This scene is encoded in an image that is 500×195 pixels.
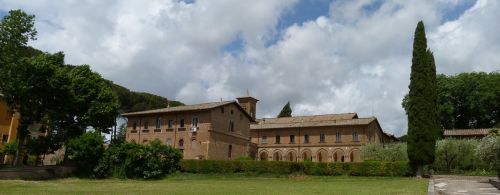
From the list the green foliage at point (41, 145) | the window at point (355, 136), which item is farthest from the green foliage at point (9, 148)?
A: the window at point (355, 136)

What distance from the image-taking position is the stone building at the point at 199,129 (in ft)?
156

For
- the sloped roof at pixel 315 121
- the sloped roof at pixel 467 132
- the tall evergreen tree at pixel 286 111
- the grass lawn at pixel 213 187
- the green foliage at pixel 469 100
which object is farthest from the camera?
the tall evergreen tree at pixel 286 111

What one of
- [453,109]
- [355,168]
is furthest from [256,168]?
[453,109]

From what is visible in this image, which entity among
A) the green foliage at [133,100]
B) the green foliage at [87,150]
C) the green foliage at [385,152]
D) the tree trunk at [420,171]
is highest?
the green foliage at [133,100]

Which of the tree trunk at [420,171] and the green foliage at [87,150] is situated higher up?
the green foliage at [87,150]

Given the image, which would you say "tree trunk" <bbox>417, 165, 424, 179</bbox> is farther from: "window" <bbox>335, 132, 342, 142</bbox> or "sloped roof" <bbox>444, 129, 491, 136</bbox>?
"window" <bbox>335, 132, 342, 142</bbox>

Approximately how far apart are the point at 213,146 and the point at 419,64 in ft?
73.5

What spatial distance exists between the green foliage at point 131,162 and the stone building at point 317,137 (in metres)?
29.8

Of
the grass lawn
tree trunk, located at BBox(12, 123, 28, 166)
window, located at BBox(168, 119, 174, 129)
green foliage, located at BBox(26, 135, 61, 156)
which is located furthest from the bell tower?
tree trunk, located at BBox(12, 123, 28, 166)

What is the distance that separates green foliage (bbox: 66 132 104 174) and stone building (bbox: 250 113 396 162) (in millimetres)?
32271

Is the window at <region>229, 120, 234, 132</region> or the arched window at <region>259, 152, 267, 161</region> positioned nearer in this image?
the window at <region>229, 120, 234, 132</region>

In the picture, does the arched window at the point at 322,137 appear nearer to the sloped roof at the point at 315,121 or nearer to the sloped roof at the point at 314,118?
the sloped roof at the point at 315,121

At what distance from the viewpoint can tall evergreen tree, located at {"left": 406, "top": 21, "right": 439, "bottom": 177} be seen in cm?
3394

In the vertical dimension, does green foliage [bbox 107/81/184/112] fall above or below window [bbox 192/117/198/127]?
above
